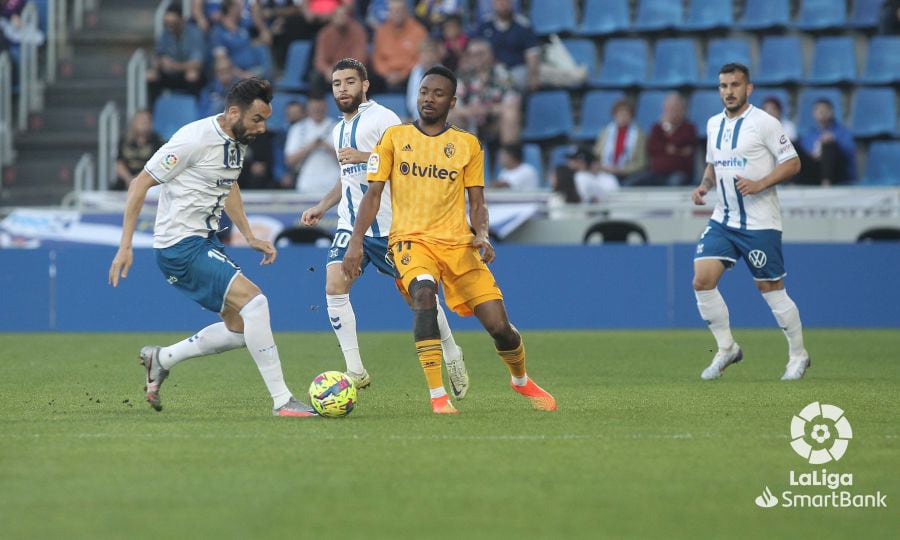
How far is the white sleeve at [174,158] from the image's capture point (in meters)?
8.24

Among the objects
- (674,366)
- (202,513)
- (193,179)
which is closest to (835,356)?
(674,366)

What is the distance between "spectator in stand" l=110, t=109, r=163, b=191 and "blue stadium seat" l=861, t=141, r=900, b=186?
934cm

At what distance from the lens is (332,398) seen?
8.12 meters

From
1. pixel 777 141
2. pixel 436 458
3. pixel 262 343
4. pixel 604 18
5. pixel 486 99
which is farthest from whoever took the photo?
pixel 604 18

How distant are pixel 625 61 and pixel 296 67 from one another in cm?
478

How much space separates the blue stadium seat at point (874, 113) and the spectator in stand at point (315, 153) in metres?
7.20

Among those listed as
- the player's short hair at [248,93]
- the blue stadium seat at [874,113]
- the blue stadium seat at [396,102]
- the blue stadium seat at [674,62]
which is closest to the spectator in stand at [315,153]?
the blue stadium seat at [396,102]

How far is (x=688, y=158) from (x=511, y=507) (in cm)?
1349

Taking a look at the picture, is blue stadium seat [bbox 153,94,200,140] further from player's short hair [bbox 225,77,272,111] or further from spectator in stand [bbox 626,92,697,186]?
player's short hair [bbox 225,77,272,111]

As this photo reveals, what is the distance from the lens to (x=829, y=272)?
1680 centimetres

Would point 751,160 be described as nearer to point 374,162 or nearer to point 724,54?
point 374,162

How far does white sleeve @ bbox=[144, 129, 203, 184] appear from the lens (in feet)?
27.0

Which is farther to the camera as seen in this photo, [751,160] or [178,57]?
[178,57]

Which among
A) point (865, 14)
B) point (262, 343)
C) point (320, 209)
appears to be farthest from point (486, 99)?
point (262, 343)
